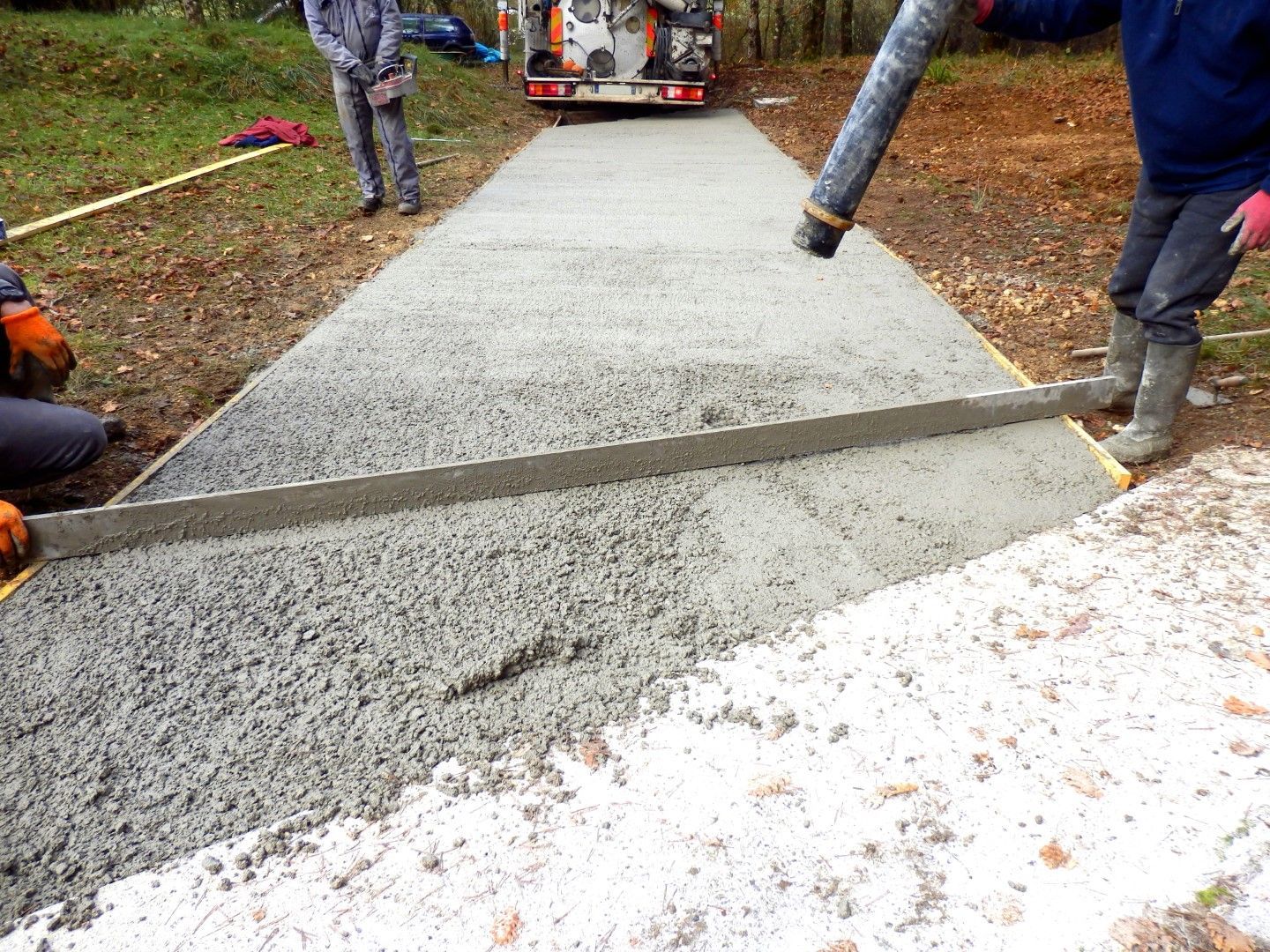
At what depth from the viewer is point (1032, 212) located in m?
5.76

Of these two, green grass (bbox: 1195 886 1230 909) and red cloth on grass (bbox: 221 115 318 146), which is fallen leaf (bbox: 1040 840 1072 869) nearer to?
green grass (bbox: 1195 886 1230 909)

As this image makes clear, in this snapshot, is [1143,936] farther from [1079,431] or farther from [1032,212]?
[1032,212]

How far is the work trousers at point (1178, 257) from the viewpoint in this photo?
2.29 meters

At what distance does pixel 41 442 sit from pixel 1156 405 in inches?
134

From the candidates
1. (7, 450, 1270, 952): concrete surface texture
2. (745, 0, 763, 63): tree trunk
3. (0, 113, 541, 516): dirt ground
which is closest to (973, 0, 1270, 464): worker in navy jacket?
(7, 450, 1270, 952): concrete surface texture

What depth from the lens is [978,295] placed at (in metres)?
4.30

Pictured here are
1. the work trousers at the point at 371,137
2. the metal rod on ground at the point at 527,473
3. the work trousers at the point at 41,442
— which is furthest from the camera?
the work trousers at the point at 371,137

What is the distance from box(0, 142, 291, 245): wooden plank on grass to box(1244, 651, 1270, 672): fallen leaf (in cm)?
538

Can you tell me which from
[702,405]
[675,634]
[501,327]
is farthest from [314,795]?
[501,327]

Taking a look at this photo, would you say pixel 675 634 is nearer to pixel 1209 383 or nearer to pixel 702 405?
pixel 702 405

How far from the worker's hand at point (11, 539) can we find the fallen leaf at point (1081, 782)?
257 centimetres

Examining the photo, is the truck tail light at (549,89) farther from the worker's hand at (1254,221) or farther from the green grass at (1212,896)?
the green grass at (1212,896)

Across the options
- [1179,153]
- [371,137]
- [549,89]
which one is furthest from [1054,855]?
[549,89]

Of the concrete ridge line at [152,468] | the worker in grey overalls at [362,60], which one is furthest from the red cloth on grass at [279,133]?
the concrete ridge line at [152,468]
